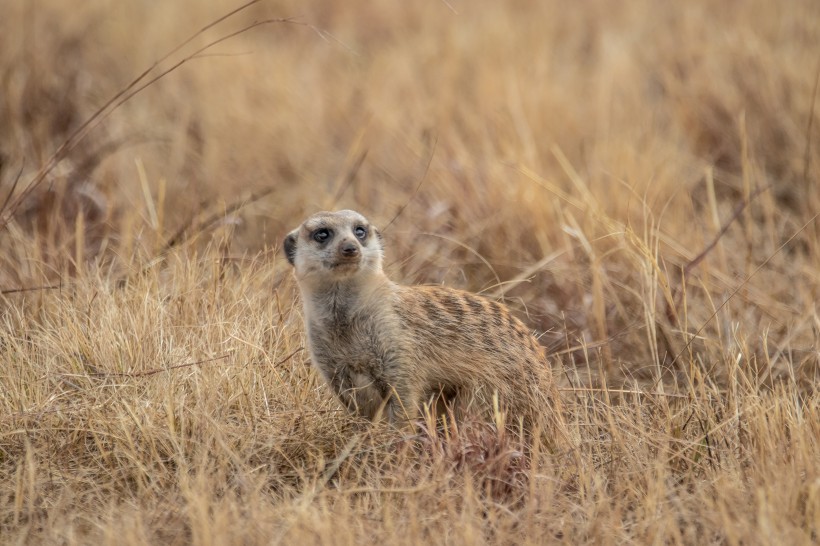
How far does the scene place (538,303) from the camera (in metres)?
4.38

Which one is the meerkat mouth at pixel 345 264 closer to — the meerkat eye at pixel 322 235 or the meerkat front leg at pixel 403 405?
the meerkat eye at pixel 322 235

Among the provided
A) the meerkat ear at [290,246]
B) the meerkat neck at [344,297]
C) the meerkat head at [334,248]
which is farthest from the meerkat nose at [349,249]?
the meerkat ear at [290,246]

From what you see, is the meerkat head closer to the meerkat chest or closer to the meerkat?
the meerkat

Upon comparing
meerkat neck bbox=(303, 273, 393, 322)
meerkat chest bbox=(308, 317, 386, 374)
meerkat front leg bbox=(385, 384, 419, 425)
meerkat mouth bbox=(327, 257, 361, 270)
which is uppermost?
meerkat mouth bbox=(327, 257, 361, 270)

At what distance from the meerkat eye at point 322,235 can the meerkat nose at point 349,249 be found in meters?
0.15

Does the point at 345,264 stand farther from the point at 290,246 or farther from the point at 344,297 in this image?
the point at 290,246

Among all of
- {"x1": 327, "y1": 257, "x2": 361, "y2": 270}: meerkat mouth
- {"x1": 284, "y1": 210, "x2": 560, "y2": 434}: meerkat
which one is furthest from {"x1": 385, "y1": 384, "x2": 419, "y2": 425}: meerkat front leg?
{"x1": 327, "y1": 257, "x2": 361, "y2": 270}: meerkat mouth

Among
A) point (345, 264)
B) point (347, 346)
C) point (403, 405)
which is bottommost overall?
point (403, 405)

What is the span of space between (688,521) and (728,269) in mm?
2254

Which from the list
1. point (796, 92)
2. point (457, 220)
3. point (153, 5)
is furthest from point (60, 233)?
point (153, 5)

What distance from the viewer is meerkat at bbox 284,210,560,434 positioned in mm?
3053

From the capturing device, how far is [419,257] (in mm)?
4445

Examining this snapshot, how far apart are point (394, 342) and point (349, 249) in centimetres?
30

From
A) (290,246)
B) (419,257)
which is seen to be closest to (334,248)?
(290,246)
